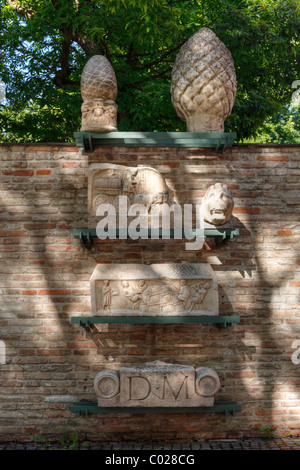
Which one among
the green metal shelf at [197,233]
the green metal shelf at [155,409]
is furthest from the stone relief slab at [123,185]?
the green metal shelf at [155,409]

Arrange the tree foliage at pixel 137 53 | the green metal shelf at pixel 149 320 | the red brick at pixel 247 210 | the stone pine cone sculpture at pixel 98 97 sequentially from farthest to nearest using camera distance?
the tree foliage at pixel 137 53 < the red brick at pixel 247 210 < the stone pine cone sculpture at pixel 98 97 < the green metal shelf at pixel 149 320

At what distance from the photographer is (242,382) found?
3.99 meters

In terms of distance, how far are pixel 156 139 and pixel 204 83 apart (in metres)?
0.61

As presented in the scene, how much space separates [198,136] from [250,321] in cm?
167

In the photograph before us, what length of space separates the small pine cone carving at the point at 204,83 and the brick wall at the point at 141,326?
30 centimetres

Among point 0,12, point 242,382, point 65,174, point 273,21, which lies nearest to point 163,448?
point 242,382

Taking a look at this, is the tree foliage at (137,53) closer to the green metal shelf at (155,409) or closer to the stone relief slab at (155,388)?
the stone relief slab at (155,388)

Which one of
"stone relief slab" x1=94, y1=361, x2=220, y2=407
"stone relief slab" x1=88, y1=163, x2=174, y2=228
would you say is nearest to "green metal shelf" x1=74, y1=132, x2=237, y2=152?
"stone relief slab" x1=88, y1=163, x2=174, y2=228

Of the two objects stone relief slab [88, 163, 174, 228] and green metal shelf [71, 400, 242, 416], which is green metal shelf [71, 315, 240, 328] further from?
stone relief slab [88, 163, 174, 228]

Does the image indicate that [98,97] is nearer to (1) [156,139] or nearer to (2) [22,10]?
(1) [156,139]

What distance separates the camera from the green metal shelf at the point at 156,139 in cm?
387

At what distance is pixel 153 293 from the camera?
12.3 ft

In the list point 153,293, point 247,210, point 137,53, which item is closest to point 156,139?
point 247,210

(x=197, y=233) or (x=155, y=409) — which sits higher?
(x=197, y=233)
